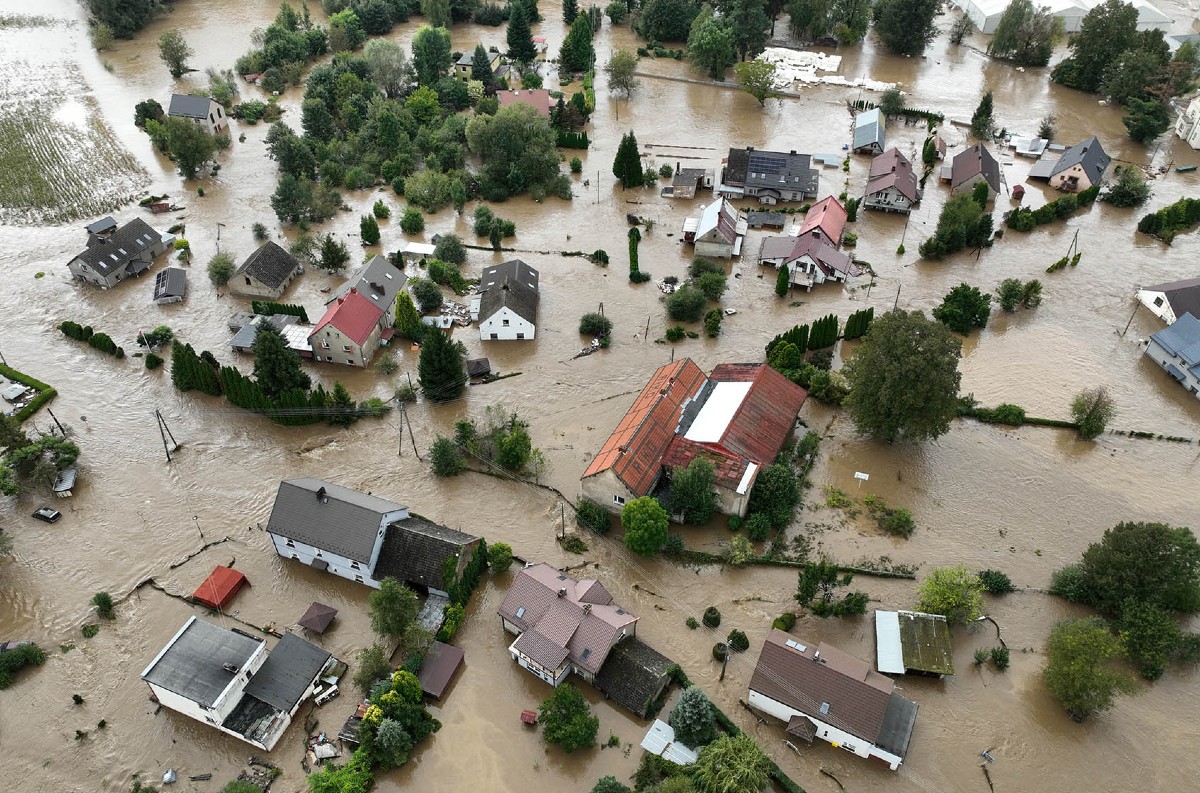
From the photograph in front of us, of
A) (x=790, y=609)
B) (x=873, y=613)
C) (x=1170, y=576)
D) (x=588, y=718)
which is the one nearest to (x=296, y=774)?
(x=588, y=718)

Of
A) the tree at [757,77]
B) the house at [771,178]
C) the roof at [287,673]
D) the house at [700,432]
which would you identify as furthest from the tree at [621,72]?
the roof at [287,673]

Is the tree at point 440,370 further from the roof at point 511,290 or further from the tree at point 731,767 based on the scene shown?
the tree at point 731,767

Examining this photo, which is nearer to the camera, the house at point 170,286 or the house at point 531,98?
the house at point 170,286

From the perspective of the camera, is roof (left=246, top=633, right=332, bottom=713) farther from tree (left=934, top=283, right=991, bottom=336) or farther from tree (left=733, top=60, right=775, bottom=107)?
tree (left=733, top=60, right=775, bottom=107)

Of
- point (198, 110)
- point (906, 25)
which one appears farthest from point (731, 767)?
point (906, 25)

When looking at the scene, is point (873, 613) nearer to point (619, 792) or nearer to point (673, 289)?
point (619, 792)

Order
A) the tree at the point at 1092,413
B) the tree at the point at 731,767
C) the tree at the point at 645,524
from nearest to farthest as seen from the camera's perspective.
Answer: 1. the tree at the point at 731,767
2. the tree at the point at 645,524
3. the tree at the point at 1092,413
